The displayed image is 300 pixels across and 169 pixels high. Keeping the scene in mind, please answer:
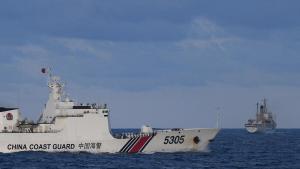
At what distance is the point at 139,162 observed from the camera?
6141cm

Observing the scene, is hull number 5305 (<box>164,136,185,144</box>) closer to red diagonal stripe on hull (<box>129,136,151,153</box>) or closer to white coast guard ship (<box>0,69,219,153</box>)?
white coast guard ship (<box>0,69,219,153</box>)

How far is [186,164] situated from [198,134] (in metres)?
12.4

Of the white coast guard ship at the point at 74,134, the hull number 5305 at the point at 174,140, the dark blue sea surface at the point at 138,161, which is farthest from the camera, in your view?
the hull number 5305 at the point at 174,140

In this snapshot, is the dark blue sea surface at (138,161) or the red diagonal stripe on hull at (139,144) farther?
the red diagonal stripe on hull at (139,144)

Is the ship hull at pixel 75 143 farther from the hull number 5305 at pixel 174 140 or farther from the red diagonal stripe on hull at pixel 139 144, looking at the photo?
the hull number 5305 at pixel 174 140

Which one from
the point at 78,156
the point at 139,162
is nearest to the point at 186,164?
the point at 139,162

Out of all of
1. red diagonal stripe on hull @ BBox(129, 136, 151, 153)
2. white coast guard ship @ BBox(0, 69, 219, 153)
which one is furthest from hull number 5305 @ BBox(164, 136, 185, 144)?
red diagonal stripe on hull @ BBox(129, 136, 151, 153)

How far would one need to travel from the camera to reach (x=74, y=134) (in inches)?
2702

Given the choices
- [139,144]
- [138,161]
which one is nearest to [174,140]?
[139,144]

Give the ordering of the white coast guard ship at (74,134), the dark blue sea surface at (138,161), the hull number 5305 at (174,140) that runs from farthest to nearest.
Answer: the hull number 5305 at (174,140) → the white coast guard ship at (74,134) → the dark blue sea surface at (138,161)

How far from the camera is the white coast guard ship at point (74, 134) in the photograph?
68500mm

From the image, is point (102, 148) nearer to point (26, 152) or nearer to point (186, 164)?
point (26, 152)

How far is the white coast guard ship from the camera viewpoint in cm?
6850

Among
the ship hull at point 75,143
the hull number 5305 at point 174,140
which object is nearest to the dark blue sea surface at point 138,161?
the ship hull at point 75,143
